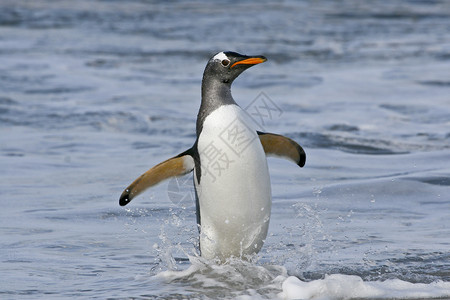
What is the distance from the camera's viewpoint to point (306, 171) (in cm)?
748

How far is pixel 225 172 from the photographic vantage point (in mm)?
4566

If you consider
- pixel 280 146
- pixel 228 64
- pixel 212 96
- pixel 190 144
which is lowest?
pixel 190 144

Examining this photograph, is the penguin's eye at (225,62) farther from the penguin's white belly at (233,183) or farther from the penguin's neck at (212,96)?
the penguin's white belly at (233,183)

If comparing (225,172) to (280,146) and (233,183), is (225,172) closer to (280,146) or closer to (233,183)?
(233,183)

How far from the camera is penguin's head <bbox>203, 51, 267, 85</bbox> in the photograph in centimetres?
469

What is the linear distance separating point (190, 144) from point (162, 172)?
14.5 feet

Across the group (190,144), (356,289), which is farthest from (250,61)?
(190,144)

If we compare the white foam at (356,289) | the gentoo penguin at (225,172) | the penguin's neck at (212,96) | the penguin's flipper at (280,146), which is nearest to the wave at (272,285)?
the white foam at (356,289)

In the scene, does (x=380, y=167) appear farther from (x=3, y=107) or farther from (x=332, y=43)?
(x=332, y=43)

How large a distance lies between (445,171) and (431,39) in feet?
40.2

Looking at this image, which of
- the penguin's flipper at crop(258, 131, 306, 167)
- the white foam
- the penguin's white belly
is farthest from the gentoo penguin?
the white foam

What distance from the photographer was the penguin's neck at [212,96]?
182 inches

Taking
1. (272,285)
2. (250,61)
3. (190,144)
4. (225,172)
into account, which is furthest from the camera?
(190,144)

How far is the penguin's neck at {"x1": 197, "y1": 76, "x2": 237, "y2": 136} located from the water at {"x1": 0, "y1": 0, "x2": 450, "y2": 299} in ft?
2.84
